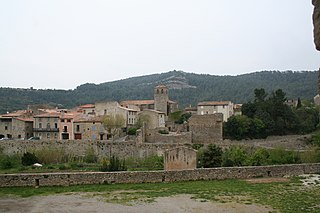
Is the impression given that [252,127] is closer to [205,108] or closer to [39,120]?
[205,108]

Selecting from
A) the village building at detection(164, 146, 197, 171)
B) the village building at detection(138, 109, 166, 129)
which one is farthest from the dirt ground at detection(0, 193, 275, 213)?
the village building at detection(138, 109, 166, 129)

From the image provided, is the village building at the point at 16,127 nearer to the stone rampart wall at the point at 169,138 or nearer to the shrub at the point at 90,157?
the shrub at the point at 90,157

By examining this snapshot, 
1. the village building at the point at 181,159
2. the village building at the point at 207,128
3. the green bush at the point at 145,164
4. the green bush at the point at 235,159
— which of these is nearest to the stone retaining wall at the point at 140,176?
the village building at the point at 181,159

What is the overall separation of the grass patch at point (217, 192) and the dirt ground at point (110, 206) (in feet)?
1.99

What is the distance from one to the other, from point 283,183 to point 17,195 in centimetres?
1305

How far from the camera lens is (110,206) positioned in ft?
47.8

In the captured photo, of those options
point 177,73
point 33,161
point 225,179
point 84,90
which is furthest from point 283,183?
point 177,73

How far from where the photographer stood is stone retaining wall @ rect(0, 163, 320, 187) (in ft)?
63.8

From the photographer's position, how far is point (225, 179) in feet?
70.3

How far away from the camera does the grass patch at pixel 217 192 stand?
49.0ft

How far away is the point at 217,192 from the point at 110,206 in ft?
17.2

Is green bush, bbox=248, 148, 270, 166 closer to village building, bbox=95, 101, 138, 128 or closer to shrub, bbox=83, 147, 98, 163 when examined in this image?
shrub, bbox=83, 147, 98, 163

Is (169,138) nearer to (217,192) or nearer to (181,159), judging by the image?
(181,159)

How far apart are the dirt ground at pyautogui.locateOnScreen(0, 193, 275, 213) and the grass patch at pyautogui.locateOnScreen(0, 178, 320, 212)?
61 cm
